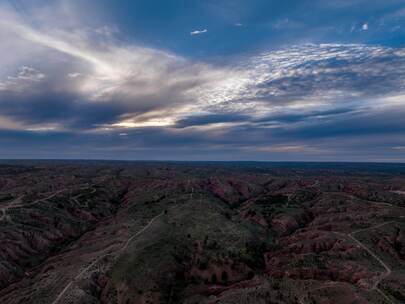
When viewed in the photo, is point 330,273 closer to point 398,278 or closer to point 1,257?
point 398,278

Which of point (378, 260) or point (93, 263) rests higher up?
point (378, 260)

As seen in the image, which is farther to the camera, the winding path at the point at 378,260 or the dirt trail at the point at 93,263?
the dirt trail at the point at 93,263

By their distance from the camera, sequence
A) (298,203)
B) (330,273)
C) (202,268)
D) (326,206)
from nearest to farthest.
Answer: (330,273) < (202,268) < (326,206) < (298,203)

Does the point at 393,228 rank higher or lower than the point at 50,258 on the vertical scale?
higher

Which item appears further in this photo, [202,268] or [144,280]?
[202,268]

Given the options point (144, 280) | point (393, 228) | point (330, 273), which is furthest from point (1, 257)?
point (393, 228)

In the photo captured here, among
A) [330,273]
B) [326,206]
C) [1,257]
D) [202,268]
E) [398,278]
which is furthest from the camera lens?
A: [326,206]

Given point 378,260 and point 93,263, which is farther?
point 93,263

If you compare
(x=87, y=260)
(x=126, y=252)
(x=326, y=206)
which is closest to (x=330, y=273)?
(x=126, y=252)

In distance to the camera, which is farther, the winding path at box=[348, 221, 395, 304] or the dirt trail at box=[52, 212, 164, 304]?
the dirt trail at box=[52, 212, 164, 304]

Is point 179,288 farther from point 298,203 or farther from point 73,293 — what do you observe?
point 298,203
